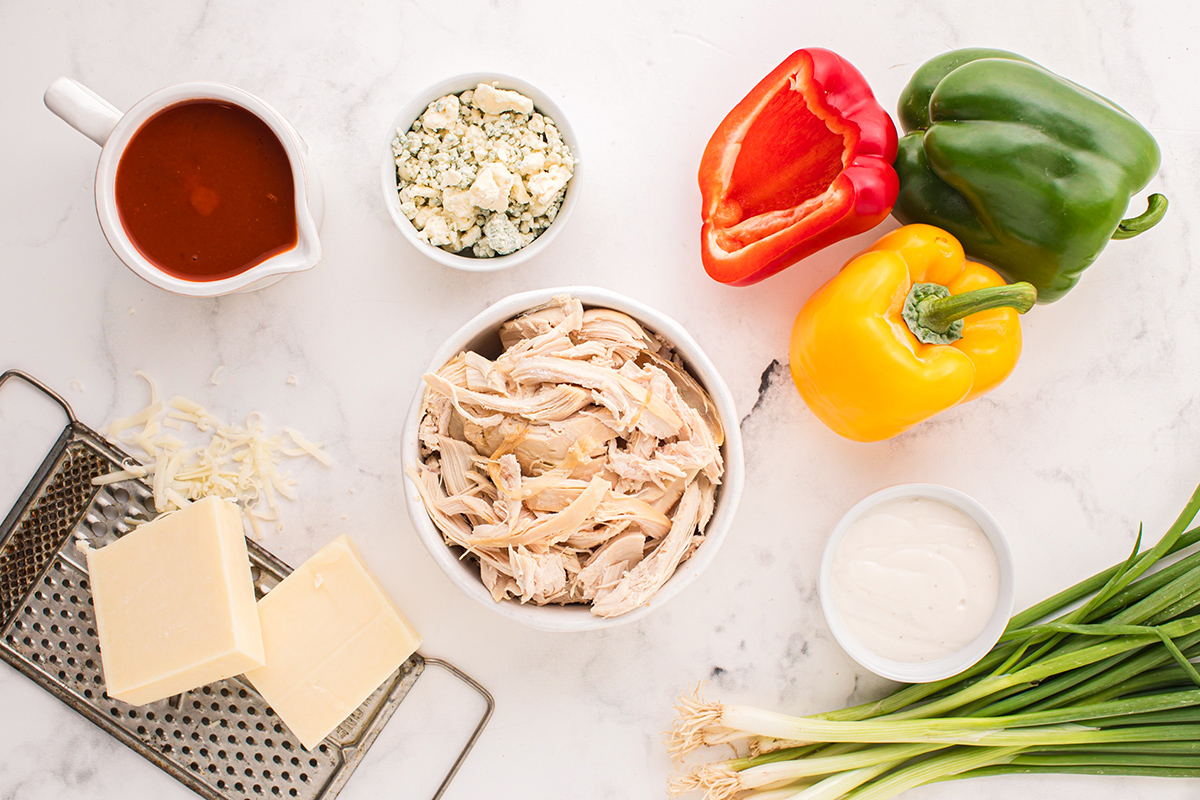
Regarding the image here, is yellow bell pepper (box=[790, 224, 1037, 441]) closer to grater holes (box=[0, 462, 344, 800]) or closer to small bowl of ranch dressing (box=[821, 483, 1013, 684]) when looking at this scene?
small bowl of ranch dressing (box=[821, 483, 1013, 684])

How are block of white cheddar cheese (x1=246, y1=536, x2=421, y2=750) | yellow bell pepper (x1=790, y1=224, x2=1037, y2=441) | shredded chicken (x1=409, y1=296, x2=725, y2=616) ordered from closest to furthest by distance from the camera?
shredded chicken (x1=409, y1=296, x2=725, y2=616)
yellow bell pepper (x1=790, y1=224, x2=1037, y2=441)
block of white cheddar cheese (x1=246, y1=536, x2=421, y2=750)

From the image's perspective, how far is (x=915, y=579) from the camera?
1659mm

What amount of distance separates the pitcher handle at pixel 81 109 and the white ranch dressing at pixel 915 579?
1.60 meters

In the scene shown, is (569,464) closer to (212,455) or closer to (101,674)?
(212,455)

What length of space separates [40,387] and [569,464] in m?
1.22

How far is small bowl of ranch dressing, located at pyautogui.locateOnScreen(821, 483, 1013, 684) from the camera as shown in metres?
1.65

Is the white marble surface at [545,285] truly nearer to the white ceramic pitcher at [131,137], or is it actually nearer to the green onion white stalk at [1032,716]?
the green onion white stalk at [1032,716]

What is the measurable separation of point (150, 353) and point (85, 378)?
0.15m

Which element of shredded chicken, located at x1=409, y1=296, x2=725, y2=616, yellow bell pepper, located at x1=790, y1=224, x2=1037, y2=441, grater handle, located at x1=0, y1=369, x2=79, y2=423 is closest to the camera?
shredded chicken, located at x1=409, y1=296, x2=725, y2=616

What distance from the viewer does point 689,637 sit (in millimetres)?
1773

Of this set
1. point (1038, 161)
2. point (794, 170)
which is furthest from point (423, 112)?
point (1038, 161)

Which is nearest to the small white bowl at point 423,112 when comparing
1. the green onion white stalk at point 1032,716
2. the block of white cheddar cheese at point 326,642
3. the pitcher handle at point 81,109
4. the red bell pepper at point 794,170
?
the red bell pepper at point 794,170

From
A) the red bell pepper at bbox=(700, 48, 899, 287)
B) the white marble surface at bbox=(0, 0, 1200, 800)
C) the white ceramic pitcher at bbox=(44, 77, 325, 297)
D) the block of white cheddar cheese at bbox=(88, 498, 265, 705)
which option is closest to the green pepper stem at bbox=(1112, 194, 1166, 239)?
the white marble surface at bbox=(0, 0, 1200, 800)

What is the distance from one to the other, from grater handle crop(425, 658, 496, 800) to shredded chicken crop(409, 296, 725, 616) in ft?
1.44
